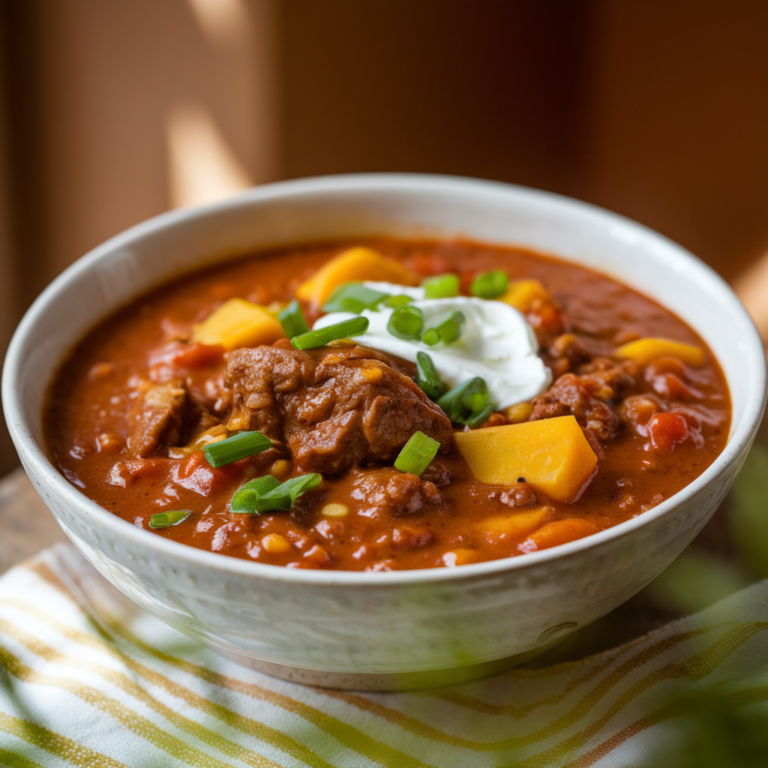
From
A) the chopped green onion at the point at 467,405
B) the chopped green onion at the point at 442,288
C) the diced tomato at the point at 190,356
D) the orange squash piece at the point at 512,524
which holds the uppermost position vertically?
the chopped green onion at the point at 442,288

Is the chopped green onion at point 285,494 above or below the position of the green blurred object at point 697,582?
above

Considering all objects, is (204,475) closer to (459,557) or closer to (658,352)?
(459,557)

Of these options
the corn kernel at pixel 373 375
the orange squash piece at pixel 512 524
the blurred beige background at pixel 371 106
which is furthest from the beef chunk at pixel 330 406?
the blurred beige background at pixel 371 106

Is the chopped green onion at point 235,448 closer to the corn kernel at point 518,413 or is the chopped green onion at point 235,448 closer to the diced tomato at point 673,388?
the corn kernel at point 518,413

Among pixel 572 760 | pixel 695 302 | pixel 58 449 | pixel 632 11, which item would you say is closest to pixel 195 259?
pixel 58 449

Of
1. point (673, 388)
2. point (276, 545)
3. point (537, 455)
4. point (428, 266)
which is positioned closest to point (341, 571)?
point (276, 545)

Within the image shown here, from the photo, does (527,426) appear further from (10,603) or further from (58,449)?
(10,603)
